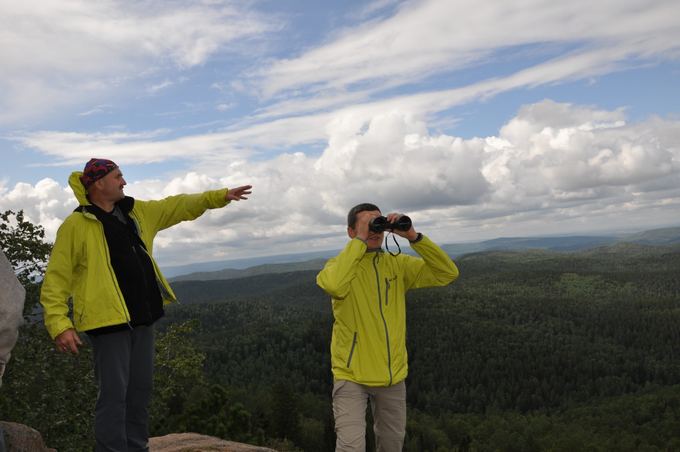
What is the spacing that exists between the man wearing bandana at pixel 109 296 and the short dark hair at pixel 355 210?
2116 mm

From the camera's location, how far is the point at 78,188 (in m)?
5.20

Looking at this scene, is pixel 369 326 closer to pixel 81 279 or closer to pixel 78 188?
pixel 81 279

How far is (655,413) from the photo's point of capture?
121062 mm

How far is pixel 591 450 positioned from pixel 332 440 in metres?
47.2

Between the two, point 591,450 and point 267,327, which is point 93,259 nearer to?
point 591,450

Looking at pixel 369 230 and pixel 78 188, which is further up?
pixel 78 188

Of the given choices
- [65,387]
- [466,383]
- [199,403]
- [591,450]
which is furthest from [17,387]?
[466,383]

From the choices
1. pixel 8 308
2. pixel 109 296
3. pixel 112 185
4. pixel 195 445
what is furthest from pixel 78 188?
pixel 195 445

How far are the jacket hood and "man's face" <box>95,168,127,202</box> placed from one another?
192 millimetres

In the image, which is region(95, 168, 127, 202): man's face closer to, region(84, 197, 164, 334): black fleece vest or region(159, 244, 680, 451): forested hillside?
region(84, 197, 164, 334): black fleece vest

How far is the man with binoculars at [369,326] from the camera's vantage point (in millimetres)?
5172

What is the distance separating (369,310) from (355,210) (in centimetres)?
111

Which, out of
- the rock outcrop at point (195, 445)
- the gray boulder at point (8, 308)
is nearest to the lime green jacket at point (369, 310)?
the gray boulder at point (8, 308)

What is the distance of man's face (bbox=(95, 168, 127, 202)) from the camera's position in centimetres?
514
